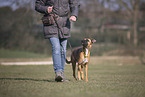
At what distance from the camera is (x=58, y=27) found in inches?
255

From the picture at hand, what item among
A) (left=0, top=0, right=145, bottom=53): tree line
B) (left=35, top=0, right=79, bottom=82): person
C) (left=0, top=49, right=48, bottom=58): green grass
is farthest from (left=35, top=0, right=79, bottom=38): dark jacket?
(left=0, top=49, right=48, bottom=58): green grass

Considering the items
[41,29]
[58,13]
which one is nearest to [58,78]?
[58,13]

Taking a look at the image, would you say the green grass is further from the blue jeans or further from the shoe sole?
the shoe sole

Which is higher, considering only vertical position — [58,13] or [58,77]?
[58,13]

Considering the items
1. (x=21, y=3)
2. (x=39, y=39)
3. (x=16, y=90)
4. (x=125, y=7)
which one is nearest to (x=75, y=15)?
(x=16, y=90)

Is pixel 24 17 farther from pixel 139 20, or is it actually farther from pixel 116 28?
pixel 139 20

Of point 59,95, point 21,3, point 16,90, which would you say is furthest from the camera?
point 21,3

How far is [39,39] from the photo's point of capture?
62.7 feet

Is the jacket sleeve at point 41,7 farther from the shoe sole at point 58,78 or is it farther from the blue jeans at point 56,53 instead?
the shoe sole at point 58,78

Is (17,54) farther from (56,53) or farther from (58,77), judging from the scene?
(58,77)

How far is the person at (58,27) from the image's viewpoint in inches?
248

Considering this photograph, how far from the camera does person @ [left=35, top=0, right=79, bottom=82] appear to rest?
6.29 metres

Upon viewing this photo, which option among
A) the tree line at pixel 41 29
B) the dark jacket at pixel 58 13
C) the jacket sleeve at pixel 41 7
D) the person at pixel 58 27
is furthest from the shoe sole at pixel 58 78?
the tree line at pixel 41 29

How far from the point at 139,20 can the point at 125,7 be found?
3362mm
